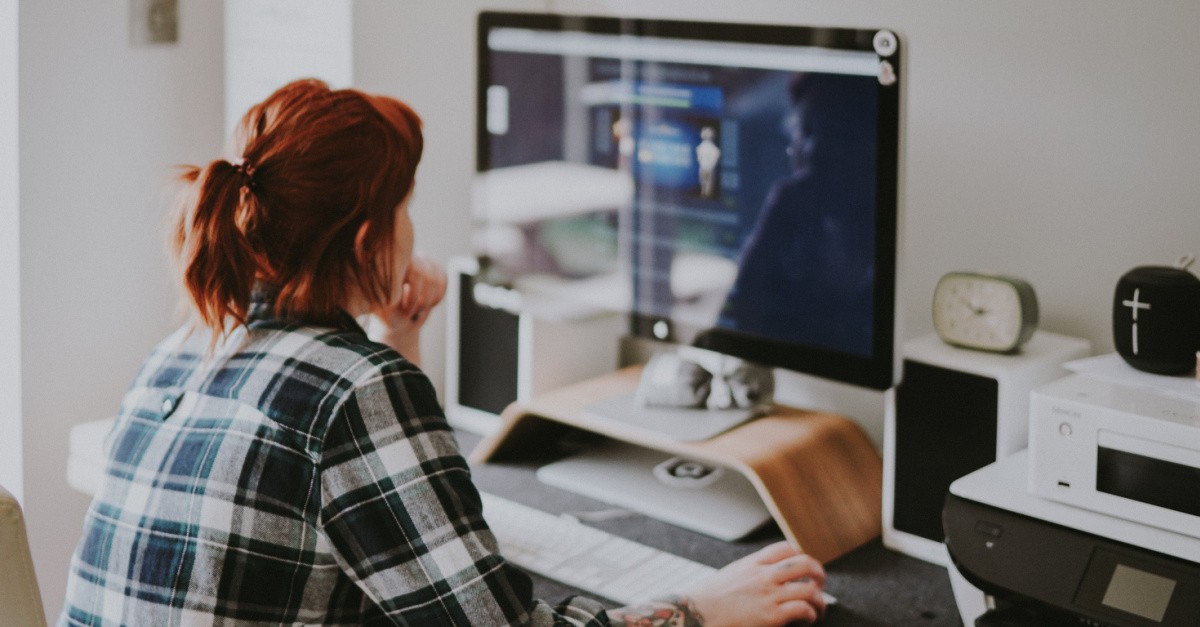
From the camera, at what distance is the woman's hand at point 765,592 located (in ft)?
4.56

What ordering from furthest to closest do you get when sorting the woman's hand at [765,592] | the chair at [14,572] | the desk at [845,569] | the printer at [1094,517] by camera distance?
the desk at [845,569]
the woman's hand at [765,592]
the printer at [1094,517]
the chair at [14,572]

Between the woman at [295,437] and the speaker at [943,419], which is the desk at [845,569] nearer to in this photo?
the speaker at [943,419]

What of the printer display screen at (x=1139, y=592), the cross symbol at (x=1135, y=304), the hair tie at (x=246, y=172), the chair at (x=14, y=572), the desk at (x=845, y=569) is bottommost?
the desk at (x=845, y=569)

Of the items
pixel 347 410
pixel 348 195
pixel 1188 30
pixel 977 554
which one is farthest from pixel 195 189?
pixel 1188 30

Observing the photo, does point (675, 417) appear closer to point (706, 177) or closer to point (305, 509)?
point (706, 177)

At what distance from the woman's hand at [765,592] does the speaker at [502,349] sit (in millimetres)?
625

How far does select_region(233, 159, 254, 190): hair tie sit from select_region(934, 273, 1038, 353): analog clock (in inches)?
34.8

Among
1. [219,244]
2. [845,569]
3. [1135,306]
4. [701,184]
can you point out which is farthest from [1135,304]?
[219,244]

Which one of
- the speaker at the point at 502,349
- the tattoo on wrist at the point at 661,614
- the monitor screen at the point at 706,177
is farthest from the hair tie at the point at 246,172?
the speaker at the point at 502,349

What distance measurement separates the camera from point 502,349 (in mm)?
2141

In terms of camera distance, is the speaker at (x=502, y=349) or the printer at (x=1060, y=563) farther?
the speaker at (x=502, y=349)

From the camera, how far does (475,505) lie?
1.17 metres

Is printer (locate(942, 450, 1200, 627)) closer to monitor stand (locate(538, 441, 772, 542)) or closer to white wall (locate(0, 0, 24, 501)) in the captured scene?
monitor stand (locate(538, 441, 772, 542))

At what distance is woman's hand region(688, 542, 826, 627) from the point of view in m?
1.39
